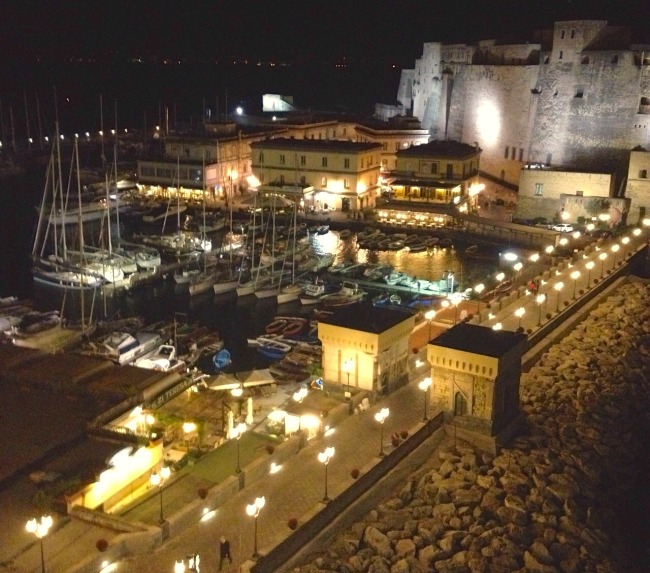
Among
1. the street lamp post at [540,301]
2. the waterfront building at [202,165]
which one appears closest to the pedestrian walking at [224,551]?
the street lamp post at [540,301]

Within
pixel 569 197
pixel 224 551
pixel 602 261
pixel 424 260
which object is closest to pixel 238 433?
pixel 224 551

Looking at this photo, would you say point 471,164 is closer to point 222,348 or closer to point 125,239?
point 125,239

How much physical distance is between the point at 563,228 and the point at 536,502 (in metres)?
33.8

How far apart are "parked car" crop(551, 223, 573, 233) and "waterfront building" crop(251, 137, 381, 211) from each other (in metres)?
14.8

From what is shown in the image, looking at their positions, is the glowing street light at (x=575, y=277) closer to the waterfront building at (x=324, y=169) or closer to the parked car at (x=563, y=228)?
the parked car at (x=563, y=228)

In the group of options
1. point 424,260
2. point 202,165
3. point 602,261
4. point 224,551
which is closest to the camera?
point 224,551

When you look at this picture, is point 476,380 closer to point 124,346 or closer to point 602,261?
point 124,346

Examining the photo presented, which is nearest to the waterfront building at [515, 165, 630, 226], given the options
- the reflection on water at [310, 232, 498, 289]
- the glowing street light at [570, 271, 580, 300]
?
the reflection on water at [310, 232, 498, 289]

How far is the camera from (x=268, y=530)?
45.0ft

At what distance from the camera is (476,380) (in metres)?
18.0

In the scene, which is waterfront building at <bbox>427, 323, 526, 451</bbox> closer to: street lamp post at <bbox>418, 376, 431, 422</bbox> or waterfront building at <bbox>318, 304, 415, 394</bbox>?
street lamp post at <bbox>418, 376, 431, 422</bbox>

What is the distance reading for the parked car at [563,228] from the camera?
155 feet

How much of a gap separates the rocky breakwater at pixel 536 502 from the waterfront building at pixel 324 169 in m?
34.4

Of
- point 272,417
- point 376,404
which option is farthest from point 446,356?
point 272,417
